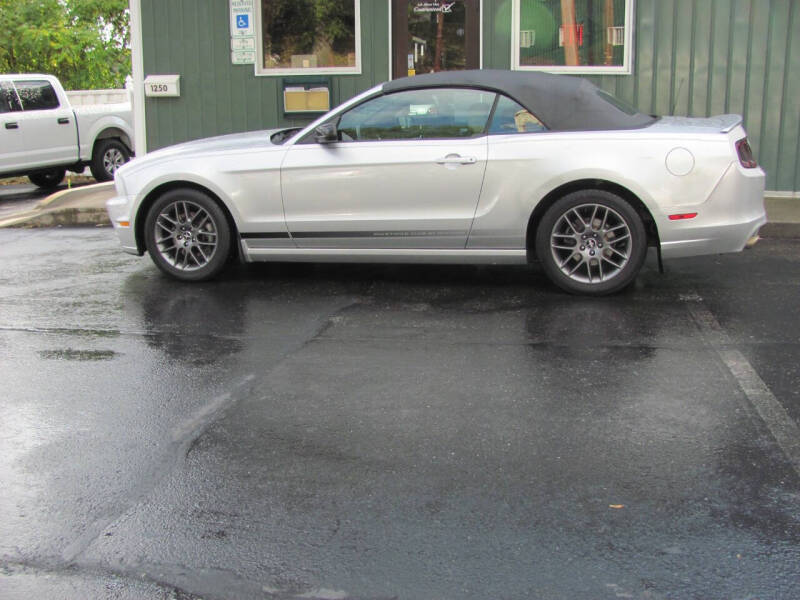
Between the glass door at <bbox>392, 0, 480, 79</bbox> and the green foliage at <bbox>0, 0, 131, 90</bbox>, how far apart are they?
1773 centimetres

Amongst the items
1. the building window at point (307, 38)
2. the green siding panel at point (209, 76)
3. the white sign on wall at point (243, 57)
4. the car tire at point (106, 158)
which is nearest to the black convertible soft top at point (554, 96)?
the green siding panel at point (209, 76)

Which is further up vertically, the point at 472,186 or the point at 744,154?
the point at 744,154

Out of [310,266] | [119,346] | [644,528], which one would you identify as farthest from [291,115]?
[644,528]

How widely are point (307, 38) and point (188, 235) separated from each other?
489 centimetres

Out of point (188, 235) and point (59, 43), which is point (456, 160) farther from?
point (59, 43)

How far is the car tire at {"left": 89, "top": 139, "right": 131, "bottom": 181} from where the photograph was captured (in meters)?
16.4

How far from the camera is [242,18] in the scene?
37.6 ft

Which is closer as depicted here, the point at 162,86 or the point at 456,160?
the point at 456,160

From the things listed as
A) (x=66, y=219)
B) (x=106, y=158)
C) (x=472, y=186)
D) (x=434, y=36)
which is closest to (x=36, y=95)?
(x=106, y=158)

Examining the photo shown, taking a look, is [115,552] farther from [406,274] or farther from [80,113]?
[80,113]

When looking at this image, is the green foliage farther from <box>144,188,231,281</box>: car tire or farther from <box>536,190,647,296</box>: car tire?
<box>536,190,647,296</box>: car tire

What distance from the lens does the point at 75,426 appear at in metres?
4.44

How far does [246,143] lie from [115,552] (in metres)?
4.72

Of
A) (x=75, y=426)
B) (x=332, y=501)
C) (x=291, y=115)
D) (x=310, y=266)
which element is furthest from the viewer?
(x=291, y=115)
